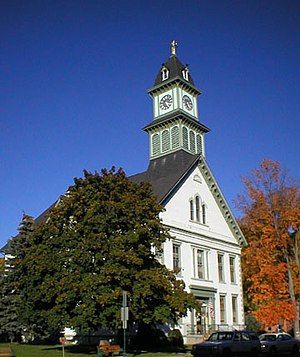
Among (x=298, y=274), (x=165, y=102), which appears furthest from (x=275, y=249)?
(x=165, y=102)

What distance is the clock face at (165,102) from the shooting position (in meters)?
50.6

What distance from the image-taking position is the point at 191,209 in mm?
43281

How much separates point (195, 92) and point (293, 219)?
58.5 feet

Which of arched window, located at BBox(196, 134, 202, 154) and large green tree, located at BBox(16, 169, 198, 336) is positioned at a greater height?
arched window, located at BBox(196, 134, 202, 154)

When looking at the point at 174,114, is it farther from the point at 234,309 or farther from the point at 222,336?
the point at 222,336

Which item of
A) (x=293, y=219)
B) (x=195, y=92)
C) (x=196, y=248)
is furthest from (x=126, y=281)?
(x=195, y=92)

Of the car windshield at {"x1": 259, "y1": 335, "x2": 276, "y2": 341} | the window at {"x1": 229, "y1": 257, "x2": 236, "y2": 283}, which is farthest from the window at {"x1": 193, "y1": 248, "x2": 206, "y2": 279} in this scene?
the car windshield at {"x1": 259, "y1": 335, "x2": 276, "y2": 341}

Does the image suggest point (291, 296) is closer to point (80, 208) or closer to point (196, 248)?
point (196, 248)

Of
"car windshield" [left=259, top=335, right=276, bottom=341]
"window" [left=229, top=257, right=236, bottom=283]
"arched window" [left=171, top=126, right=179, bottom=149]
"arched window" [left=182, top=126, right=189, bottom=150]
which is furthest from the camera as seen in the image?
"arched window" [left=171, top=126, right=179, bottom=149]

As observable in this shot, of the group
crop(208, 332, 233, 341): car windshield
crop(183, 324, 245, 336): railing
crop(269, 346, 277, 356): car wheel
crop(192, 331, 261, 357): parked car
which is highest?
crop(183, 324, 245, 336): railing

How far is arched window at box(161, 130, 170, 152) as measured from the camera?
48.4m

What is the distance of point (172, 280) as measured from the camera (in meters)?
28.0

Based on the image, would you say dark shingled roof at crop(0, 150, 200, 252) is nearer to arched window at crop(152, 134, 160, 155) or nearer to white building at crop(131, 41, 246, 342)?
white building at crop(131, 41, 246, 342)

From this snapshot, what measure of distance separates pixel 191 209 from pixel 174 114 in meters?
10.2
